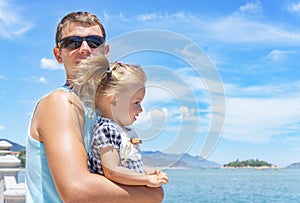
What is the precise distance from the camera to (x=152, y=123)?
165cm

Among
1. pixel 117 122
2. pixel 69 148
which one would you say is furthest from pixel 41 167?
pixel 117 122

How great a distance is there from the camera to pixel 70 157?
1.47 metres

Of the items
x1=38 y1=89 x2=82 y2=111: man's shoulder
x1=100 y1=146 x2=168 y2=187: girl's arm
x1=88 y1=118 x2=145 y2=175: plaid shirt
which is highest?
x1=38 y1=89 x2=82 y2=111: man's shoulder

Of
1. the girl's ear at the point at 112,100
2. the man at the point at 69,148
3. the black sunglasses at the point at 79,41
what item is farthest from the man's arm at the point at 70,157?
the black sunglasses at the point at 79,41

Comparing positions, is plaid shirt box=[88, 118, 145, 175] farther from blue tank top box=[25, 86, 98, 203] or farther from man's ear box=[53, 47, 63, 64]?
man's ear box=[53, 47, 63, 64]

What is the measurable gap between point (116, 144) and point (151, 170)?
0.52 ft

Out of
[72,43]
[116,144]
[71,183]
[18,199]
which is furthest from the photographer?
[18,199]

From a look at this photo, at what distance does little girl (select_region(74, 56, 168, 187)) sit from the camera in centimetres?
159

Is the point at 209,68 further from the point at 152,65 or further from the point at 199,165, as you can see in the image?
the point at 199,165

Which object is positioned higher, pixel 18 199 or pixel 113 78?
pixel 113 78

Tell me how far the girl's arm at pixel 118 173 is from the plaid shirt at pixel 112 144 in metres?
0.02

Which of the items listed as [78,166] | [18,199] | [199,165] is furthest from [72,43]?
[18,199]

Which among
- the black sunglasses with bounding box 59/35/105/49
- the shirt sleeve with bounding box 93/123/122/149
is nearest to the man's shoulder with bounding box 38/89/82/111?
the shirt sleeve with bounding box 93/123/122/149

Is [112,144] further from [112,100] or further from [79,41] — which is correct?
[79,41]
